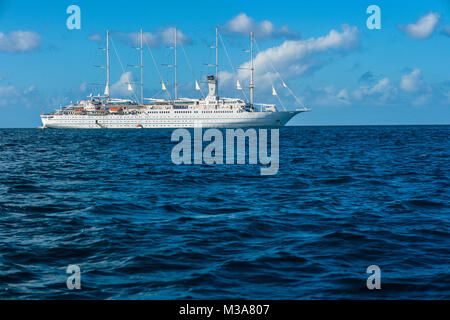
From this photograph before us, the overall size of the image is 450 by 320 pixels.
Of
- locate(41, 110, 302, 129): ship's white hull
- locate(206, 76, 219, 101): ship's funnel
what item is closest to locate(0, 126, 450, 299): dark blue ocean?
locate(41, 110, 302, 129): ship's white hull

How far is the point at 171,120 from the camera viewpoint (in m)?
131

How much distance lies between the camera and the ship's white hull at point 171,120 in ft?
413

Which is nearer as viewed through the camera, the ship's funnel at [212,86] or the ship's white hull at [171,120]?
the ship's white hull at [171,120]

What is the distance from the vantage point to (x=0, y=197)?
44.0ft

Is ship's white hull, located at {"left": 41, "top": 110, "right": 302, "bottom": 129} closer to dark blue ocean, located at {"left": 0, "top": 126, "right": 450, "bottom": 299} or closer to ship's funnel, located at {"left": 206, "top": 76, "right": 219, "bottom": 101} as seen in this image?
ship's funnel, located at {"left": 206, "top": 76, "right": 219, "bottom": 101}

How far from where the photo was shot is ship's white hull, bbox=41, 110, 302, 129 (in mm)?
125938

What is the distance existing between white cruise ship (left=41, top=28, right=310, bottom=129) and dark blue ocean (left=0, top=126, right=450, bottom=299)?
11032 cm

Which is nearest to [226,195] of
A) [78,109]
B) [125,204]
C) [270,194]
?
[270,194]

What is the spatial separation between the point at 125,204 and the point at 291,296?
309 inches

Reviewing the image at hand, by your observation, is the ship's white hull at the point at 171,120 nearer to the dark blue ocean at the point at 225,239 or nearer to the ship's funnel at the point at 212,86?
the ship's funnel at the point at 212,86

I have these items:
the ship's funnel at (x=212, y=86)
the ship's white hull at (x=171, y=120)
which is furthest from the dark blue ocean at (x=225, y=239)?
the ship's funnel at (x=212, y=86)
